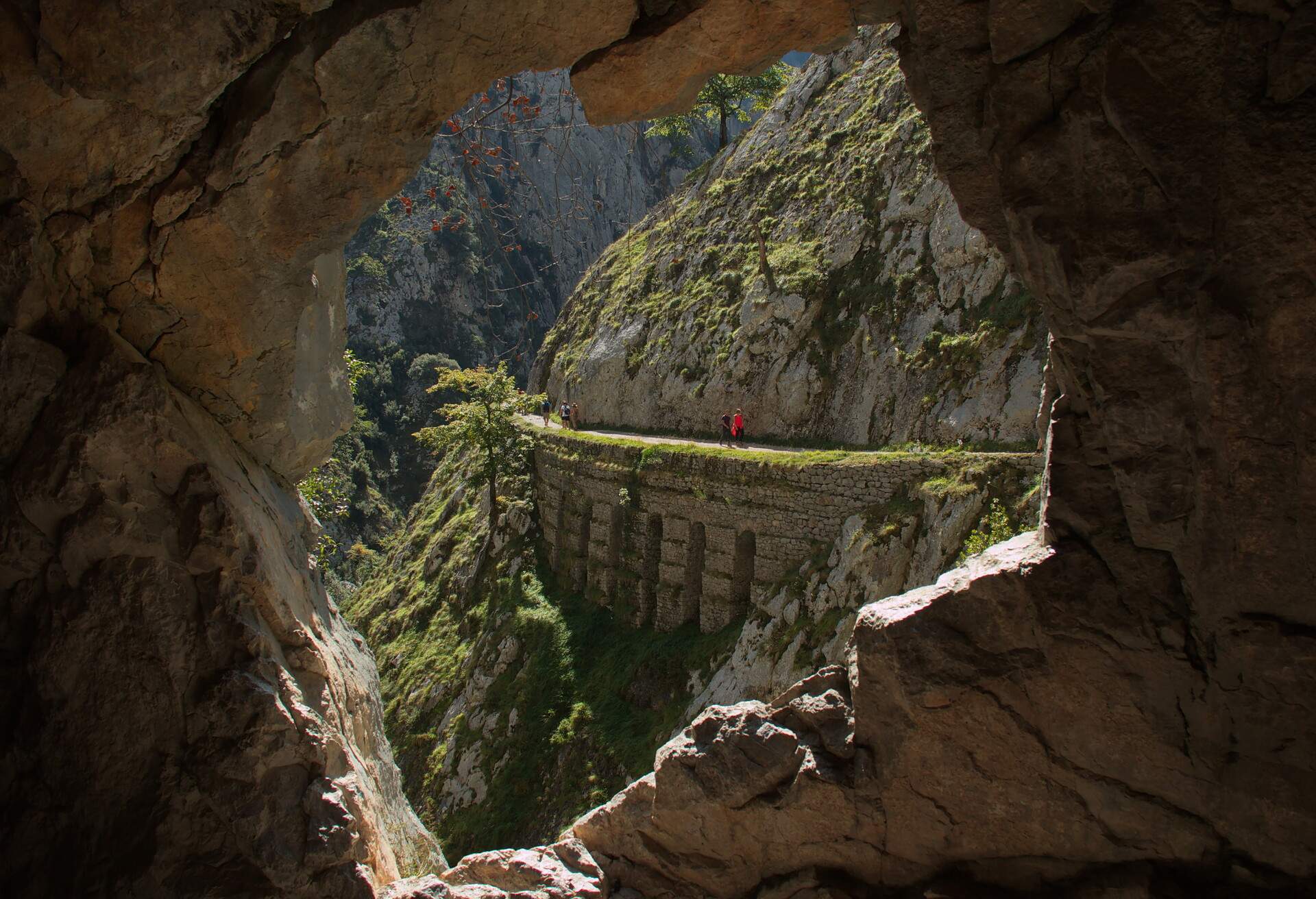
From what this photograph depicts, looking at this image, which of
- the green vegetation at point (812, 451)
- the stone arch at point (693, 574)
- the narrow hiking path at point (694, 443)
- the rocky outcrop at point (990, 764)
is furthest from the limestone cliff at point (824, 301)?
the rocky outcrop at point (990, 764)

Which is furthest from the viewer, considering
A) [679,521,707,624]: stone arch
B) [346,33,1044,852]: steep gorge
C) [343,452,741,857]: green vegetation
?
[679,521,707,624]: stone arch

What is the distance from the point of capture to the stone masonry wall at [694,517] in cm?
1709

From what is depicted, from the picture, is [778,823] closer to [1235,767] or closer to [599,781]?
[1235,767]

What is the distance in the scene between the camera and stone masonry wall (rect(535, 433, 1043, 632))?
17.1m

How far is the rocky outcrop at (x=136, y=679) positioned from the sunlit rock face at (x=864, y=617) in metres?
0.02

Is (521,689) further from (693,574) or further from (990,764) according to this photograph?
(990,764)

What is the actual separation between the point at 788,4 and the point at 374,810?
6181mm

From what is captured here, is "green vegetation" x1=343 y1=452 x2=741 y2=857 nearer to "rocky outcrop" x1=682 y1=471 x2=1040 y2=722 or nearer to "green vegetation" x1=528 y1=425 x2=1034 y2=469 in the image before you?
"rocky outcrop" x1=682 y1=471 x2=1040 y2=722

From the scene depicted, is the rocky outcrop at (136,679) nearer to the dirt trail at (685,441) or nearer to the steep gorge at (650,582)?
the steep gorge at (650,582)

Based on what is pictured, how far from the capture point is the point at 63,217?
4789 millimetres

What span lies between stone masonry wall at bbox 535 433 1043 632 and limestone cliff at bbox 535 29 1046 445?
410cm

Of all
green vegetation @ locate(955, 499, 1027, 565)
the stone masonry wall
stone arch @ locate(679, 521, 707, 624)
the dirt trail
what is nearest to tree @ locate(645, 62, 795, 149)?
the dirt trail

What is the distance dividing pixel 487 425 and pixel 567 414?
5201 mm

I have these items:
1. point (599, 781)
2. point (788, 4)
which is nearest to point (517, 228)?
point (788, 4)
